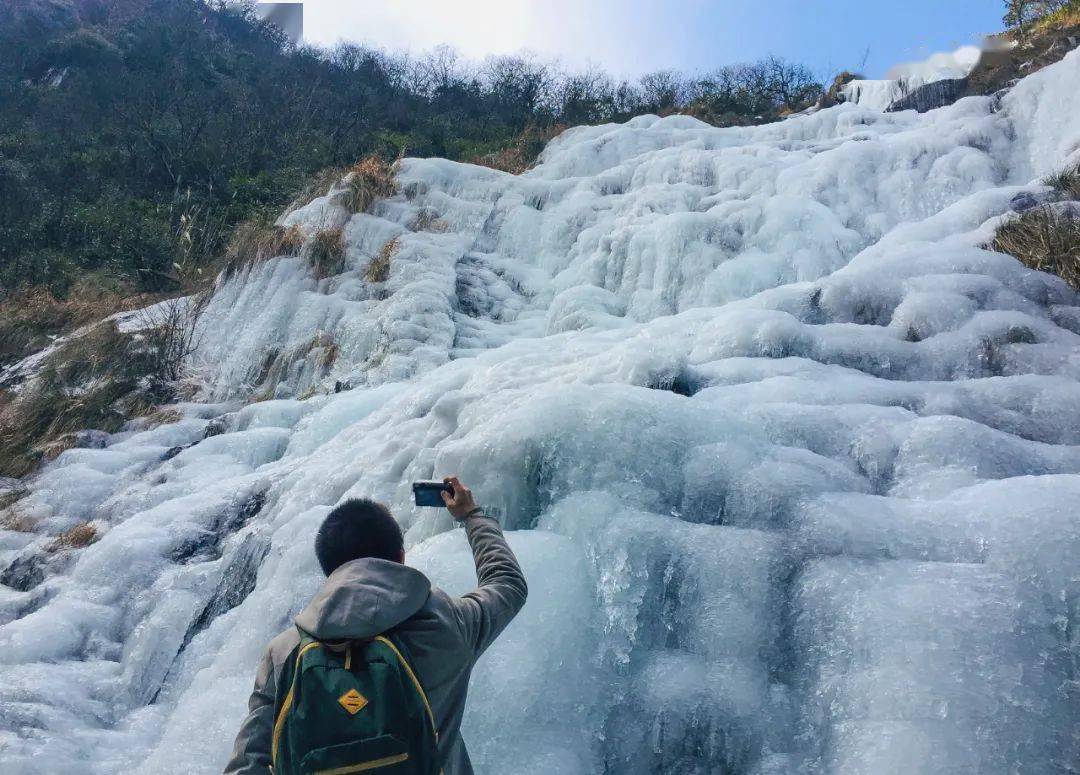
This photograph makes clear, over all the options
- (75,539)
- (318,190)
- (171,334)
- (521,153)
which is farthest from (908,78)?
(75,539)

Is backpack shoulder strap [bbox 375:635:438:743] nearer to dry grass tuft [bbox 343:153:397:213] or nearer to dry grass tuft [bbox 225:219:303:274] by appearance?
dry grass tuft [bbox 225:219:303:274]

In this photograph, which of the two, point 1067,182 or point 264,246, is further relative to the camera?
Result: point 264,246

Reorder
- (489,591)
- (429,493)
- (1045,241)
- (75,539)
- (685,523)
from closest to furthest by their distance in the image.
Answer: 1. (489,591)
2. (429,493)
3. (685,523)
4. (1045,241)
5. (75,539)

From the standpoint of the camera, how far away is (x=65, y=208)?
1323 cm

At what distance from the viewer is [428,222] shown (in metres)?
9.73

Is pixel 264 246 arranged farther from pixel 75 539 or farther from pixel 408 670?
pixel 408 670

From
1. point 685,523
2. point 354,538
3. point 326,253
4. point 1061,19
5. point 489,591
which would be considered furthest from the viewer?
point 1061,19

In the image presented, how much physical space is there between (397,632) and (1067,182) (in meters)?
6.07

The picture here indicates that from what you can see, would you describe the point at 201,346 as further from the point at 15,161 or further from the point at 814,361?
the point at 15,161

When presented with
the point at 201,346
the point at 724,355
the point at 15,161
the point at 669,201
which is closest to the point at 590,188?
the point at 669,201

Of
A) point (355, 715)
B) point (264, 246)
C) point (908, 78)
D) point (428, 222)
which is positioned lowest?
point (355, 715)

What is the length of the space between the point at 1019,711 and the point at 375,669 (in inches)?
66.1

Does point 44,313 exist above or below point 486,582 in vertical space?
above

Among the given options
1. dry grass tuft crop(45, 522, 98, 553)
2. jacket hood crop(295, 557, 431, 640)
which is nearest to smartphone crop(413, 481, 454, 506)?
jacket hood crop(295, 557, 431, 640)
